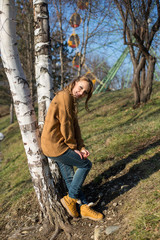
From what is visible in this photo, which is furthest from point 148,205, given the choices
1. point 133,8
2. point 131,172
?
point 133,8

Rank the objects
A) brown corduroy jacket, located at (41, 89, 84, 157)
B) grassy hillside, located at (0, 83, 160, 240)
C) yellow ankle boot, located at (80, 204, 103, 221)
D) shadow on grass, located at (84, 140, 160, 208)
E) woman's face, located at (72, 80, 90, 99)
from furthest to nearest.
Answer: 1. shadow on grass, located at (84, 140, 160, 208)
2. yellow ankle boot, located at (80, 204, 103, 221)
3. woman's face, located at (72, 80, 90, 99)
4. brown corduroy jacket, located at (41, 89, 84, 157)
5. grassy hillside, located at (0, 83, 160, 240)

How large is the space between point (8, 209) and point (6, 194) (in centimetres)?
108

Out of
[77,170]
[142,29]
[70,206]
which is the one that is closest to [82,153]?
[77,170]

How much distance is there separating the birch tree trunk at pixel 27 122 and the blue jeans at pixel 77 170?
26cm

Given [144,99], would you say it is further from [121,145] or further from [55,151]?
[55,151]

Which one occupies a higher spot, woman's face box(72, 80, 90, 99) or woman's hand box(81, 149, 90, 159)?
woman's face box(72, 80, 90, 99)

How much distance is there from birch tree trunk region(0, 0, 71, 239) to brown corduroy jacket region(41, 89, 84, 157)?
272 millimetres

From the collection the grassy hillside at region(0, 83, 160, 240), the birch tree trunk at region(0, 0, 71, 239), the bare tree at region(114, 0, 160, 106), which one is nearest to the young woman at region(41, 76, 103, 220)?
the birch tree trunk at region(0, 0, 71, 239)

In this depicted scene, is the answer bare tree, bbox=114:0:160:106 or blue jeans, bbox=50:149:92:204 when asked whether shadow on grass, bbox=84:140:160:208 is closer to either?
blue jeans, bbox=50:149:92:204

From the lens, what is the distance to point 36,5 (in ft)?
9.61

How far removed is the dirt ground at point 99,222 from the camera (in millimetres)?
2449

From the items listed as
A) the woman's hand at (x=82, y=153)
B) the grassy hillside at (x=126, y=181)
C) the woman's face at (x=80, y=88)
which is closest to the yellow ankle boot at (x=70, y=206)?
the grassy hillside at (x=126, y=181)

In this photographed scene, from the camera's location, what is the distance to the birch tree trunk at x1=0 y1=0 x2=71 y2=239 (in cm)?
250

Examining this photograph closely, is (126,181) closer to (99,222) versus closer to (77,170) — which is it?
(99,222)
